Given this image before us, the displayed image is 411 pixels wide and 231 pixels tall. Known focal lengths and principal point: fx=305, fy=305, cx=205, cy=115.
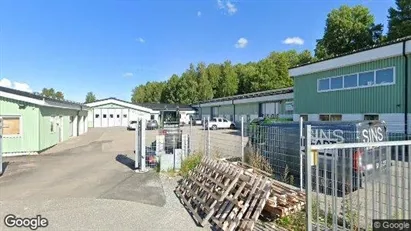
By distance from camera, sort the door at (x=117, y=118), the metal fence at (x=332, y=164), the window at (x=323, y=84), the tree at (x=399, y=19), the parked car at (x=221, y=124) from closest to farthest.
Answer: the metal fence at (x=332, y=164)
the window at (x=323, y=84)
the tree at (x=399, y=19)
the parked car at (x=221, y=124)
the door at (x=117, y=118)

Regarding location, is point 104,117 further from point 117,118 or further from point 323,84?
point 323,84

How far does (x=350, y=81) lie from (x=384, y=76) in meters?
2.16

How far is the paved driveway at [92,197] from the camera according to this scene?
5961 millimetres

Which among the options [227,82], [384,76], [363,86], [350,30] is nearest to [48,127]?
[363,86]

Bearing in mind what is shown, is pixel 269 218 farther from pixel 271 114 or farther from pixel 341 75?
pixel 271 114

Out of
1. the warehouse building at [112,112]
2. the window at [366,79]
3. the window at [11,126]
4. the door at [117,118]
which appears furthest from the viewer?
the door at [117,118]

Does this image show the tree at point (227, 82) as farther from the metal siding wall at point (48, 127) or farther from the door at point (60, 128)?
the door at point (60, 128)

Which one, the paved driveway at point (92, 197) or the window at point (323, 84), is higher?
the window at point (323, 84)

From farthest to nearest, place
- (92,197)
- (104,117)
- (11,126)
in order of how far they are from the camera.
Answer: (104,117)
(11,126)
(92,197)

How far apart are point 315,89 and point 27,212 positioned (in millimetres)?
17922

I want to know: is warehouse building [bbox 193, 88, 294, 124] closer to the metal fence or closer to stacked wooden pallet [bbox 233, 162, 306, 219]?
the metal fence

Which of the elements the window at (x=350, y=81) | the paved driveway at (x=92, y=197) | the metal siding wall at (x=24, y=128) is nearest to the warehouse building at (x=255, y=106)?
the window at (x=350, y=81)

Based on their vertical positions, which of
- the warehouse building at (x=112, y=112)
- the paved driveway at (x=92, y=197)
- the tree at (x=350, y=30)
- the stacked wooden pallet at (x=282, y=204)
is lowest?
the paved driveway at (x=92, y=197)

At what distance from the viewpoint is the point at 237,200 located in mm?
5730
